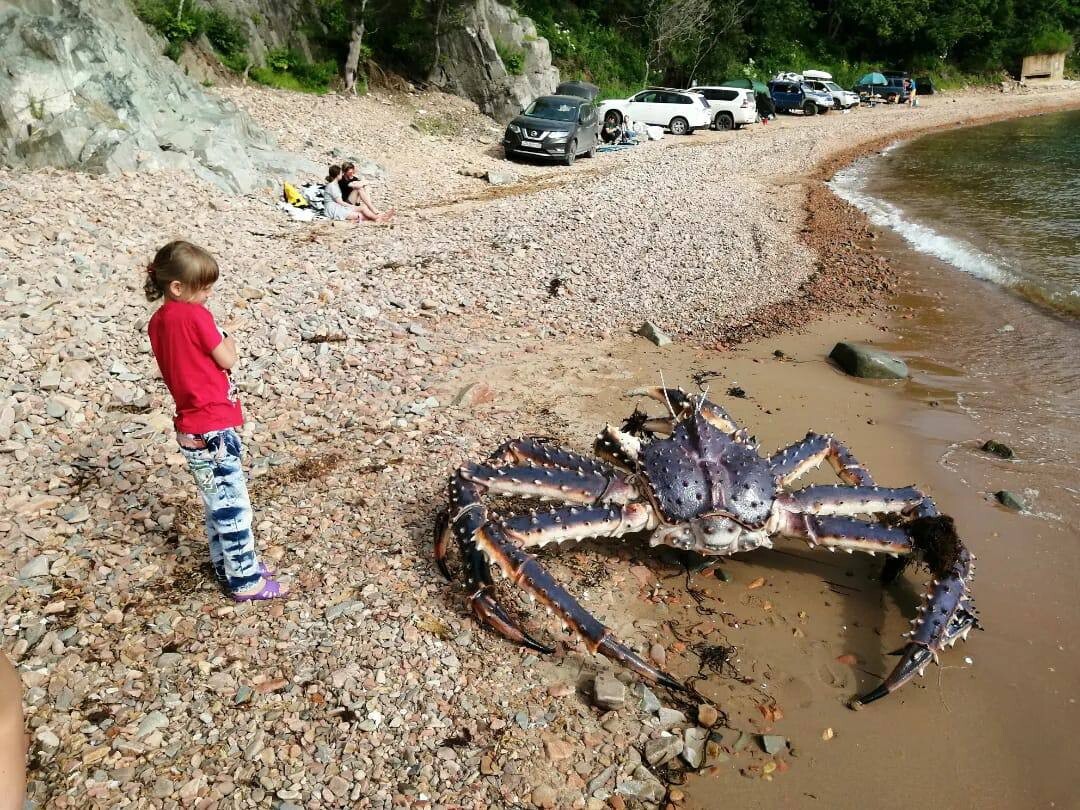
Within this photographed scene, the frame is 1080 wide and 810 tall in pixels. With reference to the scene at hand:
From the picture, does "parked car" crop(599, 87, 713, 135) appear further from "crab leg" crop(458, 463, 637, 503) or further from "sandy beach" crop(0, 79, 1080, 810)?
"crab leg" crop(458, 463, 637, 503)

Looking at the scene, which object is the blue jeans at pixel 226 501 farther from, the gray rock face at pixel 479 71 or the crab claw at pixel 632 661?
the gray rock face at pixel 479 71

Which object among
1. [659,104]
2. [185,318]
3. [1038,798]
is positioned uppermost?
[659,104]

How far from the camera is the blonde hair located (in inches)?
135

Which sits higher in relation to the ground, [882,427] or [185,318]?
[185,318]

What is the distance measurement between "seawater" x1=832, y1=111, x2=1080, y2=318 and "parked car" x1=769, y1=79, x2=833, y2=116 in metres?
9.28

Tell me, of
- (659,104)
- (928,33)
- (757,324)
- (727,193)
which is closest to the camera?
(757,324)

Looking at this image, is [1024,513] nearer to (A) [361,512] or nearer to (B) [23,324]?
(A) [361,512]

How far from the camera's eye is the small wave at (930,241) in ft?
39.1

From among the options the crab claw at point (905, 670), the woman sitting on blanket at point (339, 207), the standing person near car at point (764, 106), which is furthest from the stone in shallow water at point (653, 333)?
the standing person near car at point (764, 106)

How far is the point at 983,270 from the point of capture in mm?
12023

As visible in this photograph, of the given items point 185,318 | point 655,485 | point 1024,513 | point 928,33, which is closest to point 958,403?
point 1024,513

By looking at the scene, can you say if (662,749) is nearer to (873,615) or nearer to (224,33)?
(873,615)

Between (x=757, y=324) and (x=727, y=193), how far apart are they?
9433mm

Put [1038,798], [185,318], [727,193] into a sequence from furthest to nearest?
[727,193] → [185,318] → [1038,798]
